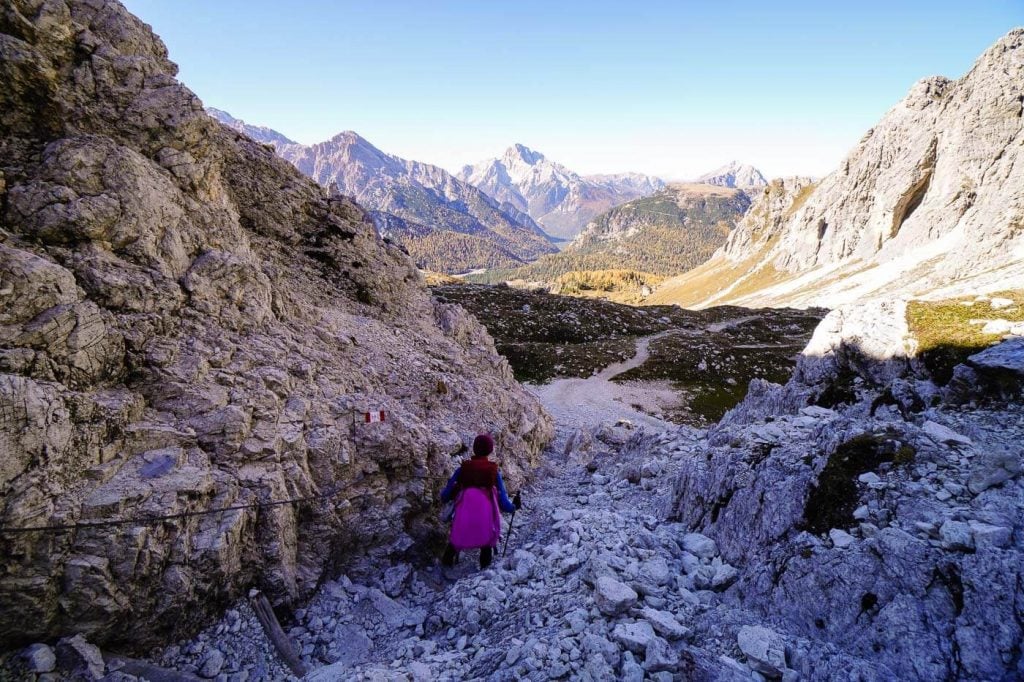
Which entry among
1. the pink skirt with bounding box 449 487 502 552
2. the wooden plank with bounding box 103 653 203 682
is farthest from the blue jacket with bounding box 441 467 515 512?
the wooden plank with bounding box 103 653 203 682

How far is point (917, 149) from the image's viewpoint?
411 ft

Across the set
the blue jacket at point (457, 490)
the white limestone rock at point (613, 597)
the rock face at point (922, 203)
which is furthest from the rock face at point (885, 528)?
the rock face at point (922, 203)

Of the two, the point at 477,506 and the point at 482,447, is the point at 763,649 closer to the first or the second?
the point at 477,506

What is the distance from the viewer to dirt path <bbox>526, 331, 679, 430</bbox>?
3644cm

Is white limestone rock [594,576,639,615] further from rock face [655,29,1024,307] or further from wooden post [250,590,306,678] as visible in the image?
rock face [655,29,1024,307]

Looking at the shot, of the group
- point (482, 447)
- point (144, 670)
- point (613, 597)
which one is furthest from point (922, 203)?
point (144, 670)

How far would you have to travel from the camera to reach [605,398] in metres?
42.5

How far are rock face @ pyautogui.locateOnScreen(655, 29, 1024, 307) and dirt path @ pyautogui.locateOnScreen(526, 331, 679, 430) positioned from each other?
49.9 m

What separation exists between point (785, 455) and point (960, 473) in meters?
2.98

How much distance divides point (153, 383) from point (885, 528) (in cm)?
1388

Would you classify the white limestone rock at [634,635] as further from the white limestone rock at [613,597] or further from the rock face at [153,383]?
the rock face at [153,383]

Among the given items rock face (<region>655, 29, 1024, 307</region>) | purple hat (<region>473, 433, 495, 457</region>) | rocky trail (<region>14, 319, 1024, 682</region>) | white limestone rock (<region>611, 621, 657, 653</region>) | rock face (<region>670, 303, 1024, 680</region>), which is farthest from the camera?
rock face (<region>655, 29, 1024, 307</region>)

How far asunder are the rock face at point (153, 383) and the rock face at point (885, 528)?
7707 millimetres

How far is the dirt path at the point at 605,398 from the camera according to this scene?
36.4 m
